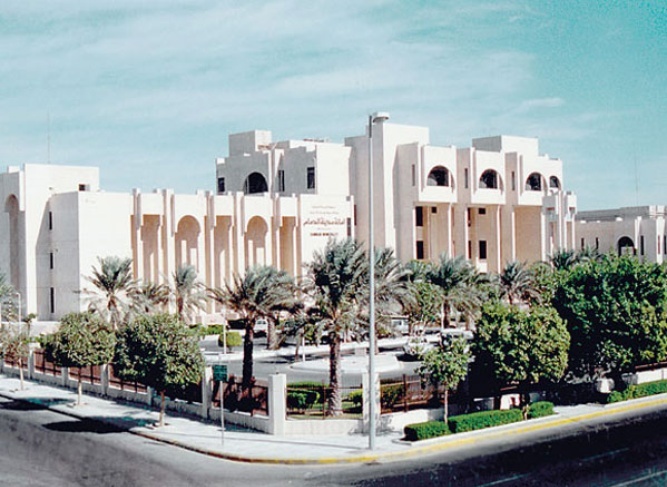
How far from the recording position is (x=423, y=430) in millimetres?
26734

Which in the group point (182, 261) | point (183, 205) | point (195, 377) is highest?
point (183, 205)

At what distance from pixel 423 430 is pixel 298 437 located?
A: 416 cm

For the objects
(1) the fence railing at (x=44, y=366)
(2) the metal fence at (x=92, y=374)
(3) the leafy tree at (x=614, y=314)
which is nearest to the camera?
(3) the leafy tree at (x=614, y=314)

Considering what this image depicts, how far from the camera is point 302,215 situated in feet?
224

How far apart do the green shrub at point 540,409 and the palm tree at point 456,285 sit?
19988mm

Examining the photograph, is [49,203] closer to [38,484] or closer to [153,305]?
[153,305]

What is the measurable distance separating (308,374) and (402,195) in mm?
33298

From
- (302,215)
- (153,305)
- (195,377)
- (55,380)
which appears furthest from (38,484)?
(302,215)

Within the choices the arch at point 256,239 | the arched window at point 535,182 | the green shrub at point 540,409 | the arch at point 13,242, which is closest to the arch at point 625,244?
the arched window at point 535,182

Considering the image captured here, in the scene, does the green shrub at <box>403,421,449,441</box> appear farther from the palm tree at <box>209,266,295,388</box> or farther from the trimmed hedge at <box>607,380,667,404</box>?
the trimmed hedge at <box>607,380,667,404</box>

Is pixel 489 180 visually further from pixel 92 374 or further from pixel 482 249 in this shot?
pixel 92 374

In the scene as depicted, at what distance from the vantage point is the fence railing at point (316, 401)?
29625 mm

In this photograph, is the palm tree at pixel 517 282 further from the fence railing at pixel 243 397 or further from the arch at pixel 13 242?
the arch at pixel 13 242

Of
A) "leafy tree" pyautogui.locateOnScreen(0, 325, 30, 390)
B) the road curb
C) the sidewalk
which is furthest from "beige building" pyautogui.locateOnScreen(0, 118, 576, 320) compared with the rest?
the road curb
